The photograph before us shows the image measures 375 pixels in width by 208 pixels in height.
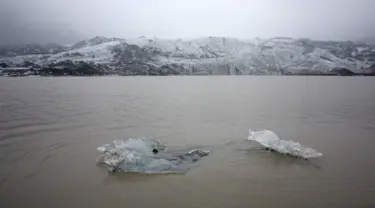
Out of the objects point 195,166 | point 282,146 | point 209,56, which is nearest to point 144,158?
point 195,166

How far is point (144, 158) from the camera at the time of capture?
10.4ft

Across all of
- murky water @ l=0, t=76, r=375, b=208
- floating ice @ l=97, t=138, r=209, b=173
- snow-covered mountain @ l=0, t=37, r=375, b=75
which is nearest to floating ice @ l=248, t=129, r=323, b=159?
murky water @ l=0, t=76, r=375, b=208

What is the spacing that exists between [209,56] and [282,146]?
33.6 meters

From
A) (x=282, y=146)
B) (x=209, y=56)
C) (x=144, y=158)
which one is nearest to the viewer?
(x=144, y=158)

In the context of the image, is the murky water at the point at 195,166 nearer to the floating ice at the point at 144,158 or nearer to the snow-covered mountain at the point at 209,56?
the floating ice at the point at 144,158

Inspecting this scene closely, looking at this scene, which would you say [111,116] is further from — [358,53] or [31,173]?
[358,53]

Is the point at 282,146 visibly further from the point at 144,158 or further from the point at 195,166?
the point at 144,158

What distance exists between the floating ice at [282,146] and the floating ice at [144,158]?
0.72 metres

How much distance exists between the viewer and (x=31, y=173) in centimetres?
279

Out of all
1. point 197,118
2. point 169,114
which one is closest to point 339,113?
point 197,118

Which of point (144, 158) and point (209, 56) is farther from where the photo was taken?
point (209, 56)

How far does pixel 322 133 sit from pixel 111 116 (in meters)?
3.59

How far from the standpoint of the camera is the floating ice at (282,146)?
10.8ft

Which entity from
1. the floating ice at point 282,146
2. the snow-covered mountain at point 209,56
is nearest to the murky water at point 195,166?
the floating ice at point 282,146
